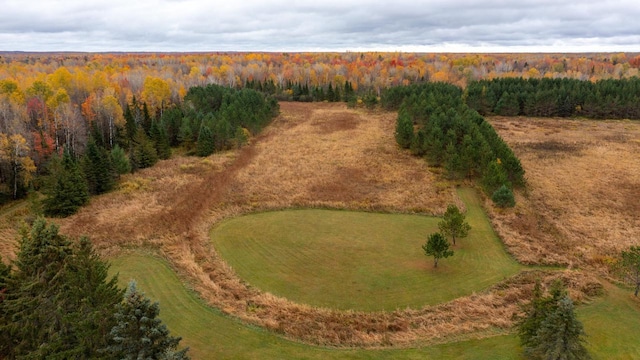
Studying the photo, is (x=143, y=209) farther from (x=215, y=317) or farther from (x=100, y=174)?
(x=215, y=317)

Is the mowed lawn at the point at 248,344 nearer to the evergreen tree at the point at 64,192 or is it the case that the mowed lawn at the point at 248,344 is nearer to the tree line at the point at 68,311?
the tree line at the point at 68,311

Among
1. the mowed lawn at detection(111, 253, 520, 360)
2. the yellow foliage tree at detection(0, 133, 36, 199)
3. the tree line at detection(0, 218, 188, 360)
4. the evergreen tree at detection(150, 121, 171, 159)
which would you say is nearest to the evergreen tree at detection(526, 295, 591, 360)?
the mowed lawn at detection(111, 253, 520, 360)

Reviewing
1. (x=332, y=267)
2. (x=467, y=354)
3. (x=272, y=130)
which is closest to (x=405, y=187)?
(x=332, y=267)

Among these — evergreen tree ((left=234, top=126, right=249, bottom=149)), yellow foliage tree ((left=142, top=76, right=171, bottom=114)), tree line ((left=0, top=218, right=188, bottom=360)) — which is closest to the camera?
tree line ((left=0, top=218, right=188, bottom=360))

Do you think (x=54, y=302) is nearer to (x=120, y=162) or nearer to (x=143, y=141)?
(x=120, y=162)

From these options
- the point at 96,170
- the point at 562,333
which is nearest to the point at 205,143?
the point at 96,170

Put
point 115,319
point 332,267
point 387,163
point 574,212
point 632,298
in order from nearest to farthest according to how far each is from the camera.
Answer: point 115,319
point 632,298
point 332,267
point 574,212
point 387,163

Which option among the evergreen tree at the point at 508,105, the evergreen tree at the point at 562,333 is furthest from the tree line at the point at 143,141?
the evergreen tree at the point at 508,105

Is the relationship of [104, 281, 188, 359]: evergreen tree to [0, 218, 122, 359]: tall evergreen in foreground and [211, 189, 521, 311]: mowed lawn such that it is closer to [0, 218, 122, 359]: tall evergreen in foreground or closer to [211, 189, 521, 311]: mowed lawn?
[0, 218, 122, 359]: tall evergreen in foreground
